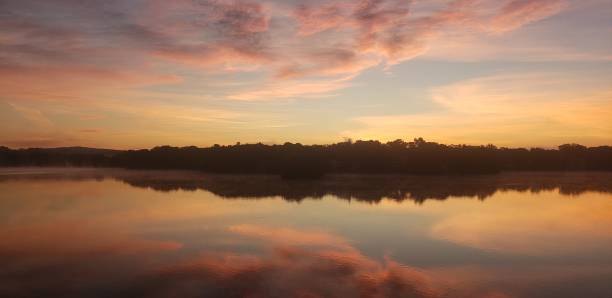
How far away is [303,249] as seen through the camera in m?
16.8

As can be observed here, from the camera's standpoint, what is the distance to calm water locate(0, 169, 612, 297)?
1197 cm

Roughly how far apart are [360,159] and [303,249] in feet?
213

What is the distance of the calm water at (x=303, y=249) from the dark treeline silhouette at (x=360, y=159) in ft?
126

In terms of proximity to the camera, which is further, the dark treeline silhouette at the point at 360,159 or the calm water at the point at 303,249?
the dark treeline silhouette at the point at 360,159

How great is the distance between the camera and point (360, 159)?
80875mm

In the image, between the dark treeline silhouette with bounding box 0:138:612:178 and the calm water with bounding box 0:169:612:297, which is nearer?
the calm water with bounding box 0:169:612:297

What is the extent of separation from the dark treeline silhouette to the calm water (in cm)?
3834

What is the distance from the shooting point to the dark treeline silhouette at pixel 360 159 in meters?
77.0

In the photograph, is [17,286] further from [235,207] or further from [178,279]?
[235,207]

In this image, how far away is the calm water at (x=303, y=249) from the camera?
12.0 metres

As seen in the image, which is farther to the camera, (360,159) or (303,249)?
(360,159)

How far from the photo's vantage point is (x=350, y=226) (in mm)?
21844

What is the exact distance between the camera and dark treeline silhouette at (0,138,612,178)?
77.0 m

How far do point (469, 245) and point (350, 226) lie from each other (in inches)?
230
